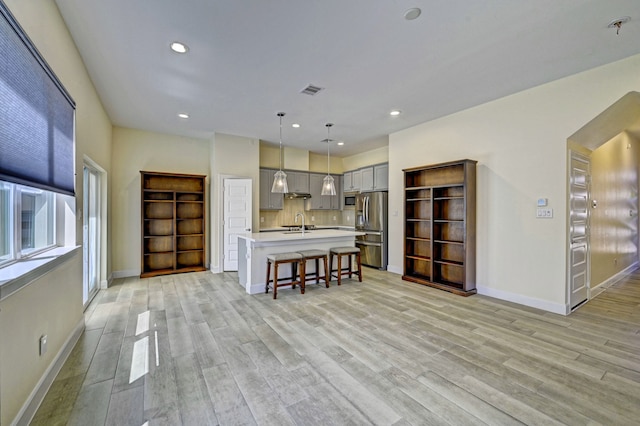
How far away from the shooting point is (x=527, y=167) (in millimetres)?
3807

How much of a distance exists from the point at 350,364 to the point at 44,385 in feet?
7.39

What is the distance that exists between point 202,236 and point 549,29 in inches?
246

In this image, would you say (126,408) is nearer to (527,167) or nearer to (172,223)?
(172,223)

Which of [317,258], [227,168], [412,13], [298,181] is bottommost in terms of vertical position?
[317,258]

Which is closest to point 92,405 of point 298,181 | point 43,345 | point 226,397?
point 43,345

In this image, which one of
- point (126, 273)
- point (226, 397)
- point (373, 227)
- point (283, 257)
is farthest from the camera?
point (373, 227)

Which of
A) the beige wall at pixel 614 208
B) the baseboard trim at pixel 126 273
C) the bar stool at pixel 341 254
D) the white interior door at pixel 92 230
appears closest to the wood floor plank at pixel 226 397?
the bar stool at pixel 341 254

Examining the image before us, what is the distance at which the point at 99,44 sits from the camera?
9.15ft

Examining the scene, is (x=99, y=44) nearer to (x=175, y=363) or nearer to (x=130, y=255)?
(x=175, y=363)

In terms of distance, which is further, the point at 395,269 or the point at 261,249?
the point at 395,269

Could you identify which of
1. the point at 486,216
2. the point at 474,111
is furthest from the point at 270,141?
the point at 486,216

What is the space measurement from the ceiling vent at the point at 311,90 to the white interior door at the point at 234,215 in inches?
105

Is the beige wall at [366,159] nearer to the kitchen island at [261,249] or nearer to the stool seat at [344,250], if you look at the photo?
the stool seat at [344,250]

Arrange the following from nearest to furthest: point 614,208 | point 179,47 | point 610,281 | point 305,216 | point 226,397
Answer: point 226,397 < point 179,47 < point 610,281 < point 614,208 < point 305,216
